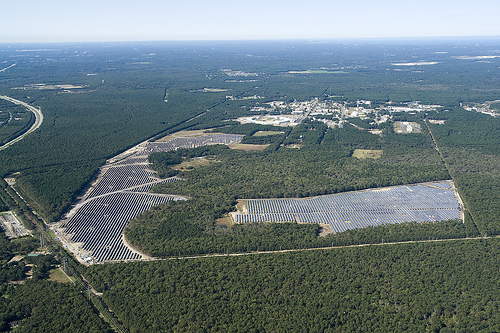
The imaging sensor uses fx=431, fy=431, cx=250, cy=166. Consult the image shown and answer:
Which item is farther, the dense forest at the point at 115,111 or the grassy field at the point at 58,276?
the dense forest at the point at 115,111

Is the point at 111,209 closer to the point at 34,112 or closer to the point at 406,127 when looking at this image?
the point at 406,127

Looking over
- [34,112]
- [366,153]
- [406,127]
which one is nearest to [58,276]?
[366,153]

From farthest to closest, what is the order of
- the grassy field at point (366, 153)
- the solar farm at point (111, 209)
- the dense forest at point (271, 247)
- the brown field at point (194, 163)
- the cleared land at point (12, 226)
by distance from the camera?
the grassy field at point (366, 153), the brown field at point (194, 163), the cleared land at point (12, 226), the solar farm at point (111, 209), the dense forest at point (271, 247)

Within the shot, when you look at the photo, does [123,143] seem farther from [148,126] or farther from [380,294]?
[380,294]

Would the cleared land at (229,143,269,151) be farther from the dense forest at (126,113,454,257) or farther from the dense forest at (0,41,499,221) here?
the dense forest at (0,41,499,221)

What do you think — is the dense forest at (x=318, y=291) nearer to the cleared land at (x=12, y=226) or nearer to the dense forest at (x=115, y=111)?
the cleared land at (x=12, y=226)

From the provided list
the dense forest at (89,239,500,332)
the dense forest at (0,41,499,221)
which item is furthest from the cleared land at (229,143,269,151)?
the dense forest at (89,239,500,332)

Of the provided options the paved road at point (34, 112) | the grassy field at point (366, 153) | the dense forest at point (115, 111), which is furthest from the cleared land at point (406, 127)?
the paved road at point (34, 112)

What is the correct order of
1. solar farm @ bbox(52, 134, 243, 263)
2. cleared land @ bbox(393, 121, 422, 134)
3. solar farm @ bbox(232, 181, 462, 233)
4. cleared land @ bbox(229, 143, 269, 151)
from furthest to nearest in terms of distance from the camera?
cleared land @ bbox(393, 121, 422, 134) → cleared land @ bbox(229, 143, 269, 151) → solar farm @ bbox(232, 181, 462, 233) → solar farm @ bbox(52, 134, 243, 263)
